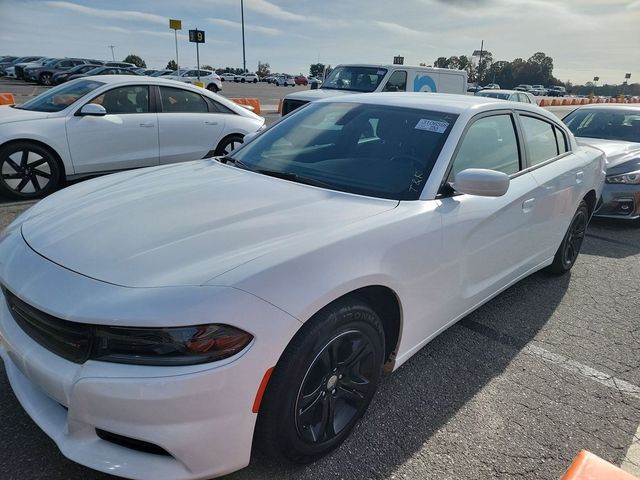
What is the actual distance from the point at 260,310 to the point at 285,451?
2.26ft

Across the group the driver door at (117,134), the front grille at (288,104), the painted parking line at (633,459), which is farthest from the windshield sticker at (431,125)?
the front grille at (288,104)

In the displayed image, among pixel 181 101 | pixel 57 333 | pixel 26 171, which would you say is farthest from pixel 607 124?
pixel 26 171

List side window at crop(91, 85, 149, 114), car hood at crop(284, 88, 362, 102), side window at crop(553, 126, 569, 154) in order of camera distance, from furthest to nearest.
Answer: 1. car hood at crop(284, 88, 362, 102)
2. side window at crop(91, 85, 149, 114)
3. side window at crop(553, 126, 569, 154)

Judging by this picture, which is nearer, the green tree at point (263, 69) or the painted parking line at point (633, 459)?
the painted parking line at point (633, 459)

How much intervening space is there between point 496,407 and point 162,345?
6.21 ft

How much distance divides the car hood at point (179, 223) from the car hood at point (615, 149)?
4.90 m

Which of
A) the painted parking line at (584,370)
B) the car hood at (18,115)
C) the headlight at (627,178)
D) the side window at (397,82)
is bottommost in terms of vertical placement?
the painted parking line at (584,370)

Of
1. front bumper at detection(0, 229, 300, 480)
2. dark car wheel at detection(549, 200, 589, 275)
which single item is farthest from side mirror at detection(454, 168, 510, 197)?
dark car wheel at detection(549, 200, 589, 275)

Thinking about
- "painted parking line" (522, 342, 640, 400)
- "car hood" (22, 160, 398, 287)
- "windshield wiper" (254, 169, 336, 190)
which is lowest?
"painted parking line" (522, 342, 640, 400)

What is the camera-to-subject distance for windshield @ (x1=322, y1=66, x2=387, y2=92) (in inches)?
443

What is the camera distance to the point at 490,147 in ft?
10.1

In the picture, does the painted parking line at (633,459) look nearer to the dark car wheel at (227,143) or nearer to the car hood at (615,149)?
the car hood at (615,149)

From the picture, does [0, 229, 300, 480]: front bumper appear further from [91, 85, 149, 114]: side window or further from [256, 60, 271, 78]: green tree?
[256, 60, 271, 78]: green tree

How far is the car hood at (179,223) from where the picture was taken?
1.80m
